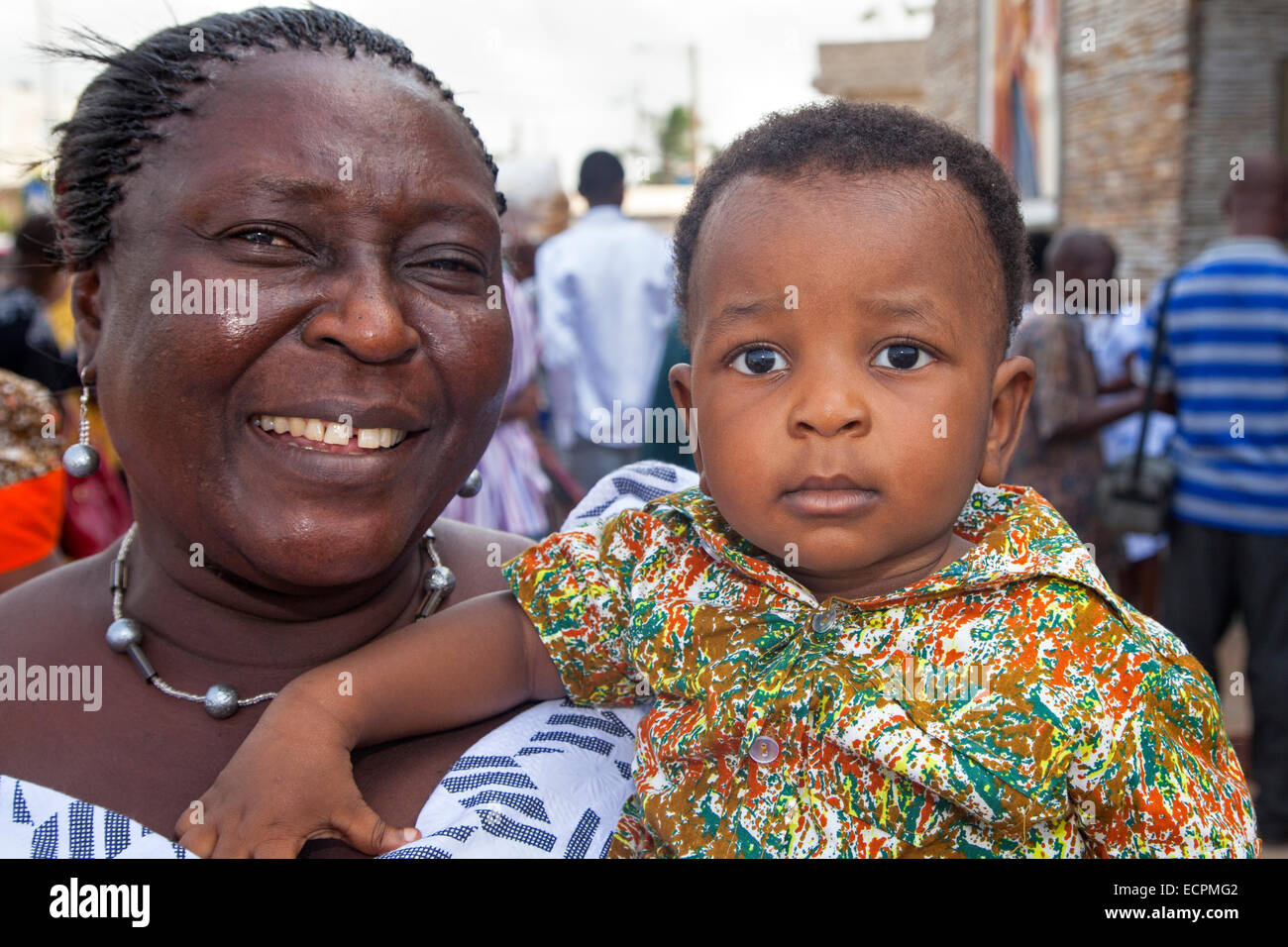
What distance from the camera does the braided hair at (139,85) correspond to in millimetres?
1602

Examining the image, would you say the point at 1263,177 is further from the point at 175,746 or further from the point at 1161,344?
the point at 175,746

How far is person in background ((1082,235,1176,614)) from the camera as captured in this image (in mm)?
5594

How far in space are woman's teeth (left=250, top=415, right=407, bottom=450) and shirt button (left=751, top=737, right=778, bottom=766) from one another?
0.67 meters

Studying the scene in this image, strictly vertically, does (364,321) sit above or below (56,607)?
above

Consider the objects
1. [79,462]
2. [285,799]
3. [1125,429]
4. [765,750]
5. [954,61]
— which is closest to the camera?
[285,799]

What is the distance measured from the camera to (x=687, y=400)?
6.18ft

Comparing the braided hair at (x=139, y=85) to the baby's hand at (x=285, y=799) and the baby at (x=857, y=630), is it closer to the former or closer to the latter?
the baby at (x=857, y=630)

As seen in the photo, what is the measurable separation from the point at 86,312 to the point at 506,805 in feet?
3.18

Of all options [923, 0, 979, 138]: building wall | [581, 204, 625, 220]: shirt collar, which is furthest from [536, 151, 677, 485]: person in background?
[923, 0, 979, 138]: building wall

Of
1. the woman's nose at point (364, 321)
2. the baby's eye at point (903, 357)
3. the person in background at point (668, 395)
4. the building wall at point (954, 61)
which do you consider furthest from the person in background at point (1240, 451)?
the building wall at point (954, 61)

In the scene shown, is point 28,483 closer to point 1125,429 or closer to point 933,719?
point 933,719

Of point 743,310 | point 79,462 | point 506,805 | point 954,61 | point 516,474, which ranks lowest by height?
point 506,805

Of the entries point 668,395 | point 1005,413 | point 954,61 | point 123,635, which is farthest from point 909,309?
point 954,61

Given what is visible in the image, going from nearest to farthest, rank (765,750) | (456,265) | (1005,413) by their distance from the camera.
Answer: (765,750) < (456,265) < (1005,413)
